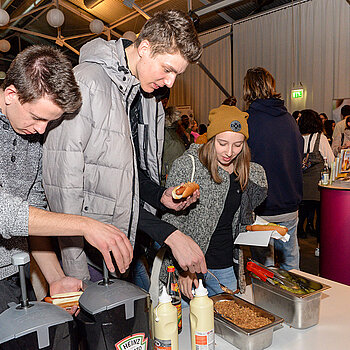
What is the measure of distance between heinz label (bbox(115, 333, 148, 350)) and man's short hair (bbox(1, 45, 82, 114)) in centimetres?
69

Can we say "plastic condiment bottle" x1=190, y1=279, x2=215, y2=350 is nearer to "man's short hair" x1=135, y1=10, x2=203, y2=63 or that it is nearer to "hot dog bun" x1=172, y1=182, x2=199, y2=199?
"hot dog bun" x1=172, y1=182, x2=199, y2=199

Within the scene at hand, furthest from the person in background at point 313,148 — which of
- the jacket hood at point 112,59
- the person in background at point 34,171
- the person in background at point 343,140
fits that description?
the person in background at point 34,171

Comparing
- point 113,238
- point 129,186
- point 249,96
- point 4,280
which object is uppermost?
point 249,96

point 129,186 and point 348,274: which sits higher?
point 129,186

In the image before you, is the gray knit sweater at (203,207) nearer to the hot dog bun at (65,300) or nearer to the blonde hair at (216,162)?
the blonde hair at (216,162)

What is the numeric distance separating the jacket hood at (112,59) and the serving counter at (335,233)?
2.65 meters

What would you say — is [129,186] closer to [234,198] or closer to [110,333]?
[110,333]

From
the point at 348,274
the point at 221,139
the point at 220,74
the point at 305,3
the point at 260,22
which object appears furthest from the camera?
the point at 220,74

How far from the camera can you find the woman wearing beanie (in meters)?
1.95

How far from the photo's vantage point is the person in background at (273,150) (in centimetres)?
274

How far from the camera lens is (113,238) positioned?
0.96 meters

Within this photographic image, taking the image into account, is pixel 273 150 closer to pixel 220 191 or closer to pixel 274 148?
pixel 274 148

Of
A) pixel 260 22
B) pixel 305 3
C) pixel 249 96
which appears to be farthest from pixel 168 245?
pixel 260 22

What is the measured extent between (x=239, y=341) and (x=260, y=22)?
9647 millimetres
